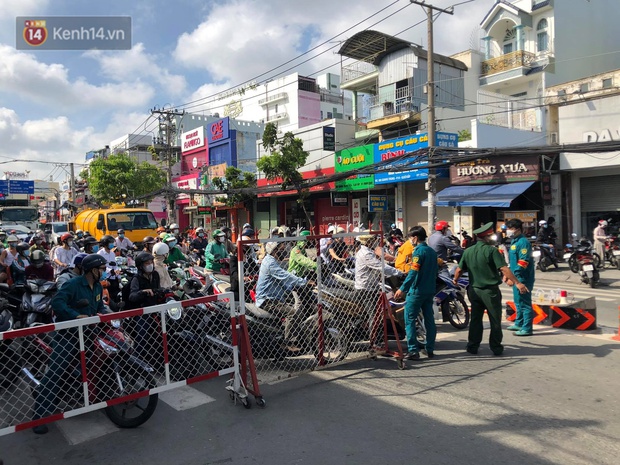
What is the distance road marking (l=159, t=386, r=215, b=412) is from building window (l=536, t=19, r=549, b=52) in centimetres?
2690

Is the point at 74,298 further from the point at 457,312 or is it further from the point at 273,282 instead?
the point at 457,312

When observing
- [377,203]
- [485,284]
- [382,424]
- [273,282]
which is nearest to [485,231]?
[485,284]

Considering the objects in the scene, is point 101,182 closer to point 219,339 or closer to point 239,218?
point 239,218

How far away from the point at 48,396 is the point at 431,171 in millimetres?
14365

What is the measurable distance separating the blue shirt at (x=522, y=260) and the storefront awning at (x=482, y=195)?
10.0m

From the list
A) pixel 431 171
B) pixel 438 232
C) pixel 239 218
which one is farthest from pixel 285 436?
pixel 239 218

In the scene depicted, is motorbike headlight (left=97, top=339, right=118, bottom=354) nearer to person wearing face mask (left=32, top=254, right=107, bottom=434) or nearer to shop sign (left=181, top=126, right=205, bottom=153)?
person wearing face mask (left=32, top=254, right=107, bottom=434)

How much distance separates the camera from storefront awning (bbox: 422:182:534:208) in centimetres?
1680

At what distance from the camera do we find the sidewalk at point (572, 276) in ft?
41.1

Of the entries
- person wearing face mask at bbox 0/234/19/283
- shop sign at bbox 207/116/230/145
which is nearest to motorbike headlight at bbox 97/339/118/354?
person wearing face mask at bbox 0/234/19/283

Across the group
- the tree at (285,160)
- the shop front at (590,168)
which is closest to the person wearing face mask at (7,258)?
the tree at (285,160)

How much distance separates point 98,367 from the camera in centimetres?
407

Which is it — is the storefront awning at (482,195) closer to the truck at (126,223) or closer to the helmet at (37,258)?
the truck at (126,223)

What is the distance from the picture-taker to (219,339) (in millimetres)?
5352
